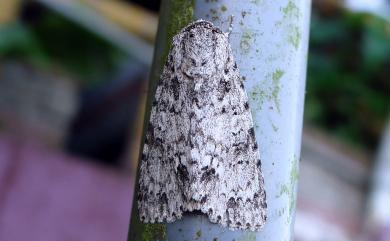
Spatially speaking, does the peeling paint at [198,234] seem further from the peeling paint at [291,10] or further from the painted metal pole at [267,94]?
the peeling paint at [291,10]

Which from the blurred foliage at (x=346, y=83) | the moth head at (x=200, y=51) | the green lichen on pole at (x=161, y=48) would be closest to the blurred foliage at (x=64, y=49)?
the blurred foliage at (x=346, y=83)

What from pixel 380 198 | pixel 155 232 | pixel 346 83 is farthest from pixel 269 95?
pixel 346 83

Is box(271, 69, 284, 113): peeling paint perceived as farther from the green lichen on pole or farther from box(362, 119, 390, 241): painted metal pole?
box(362, 119, 390, 241): painted metal pole

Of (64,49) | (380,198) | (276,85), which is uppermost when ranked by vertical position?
(64,49)

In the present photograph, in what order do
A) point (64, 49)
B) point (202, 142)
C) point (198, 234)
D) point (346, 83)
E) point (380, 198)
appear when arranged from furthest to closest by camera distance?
point (346, 83)
point (380, 198)
point (64, 49)
point (202, 142)
point (198, 234)

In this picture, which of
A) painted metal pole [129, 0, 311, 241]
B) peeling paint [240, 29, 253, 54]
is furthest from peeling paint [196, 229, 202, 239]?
peeling paint [240, 29, 253, 54]

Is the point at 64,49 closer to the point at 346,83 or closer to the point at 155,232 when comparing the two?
the point at 346,83
